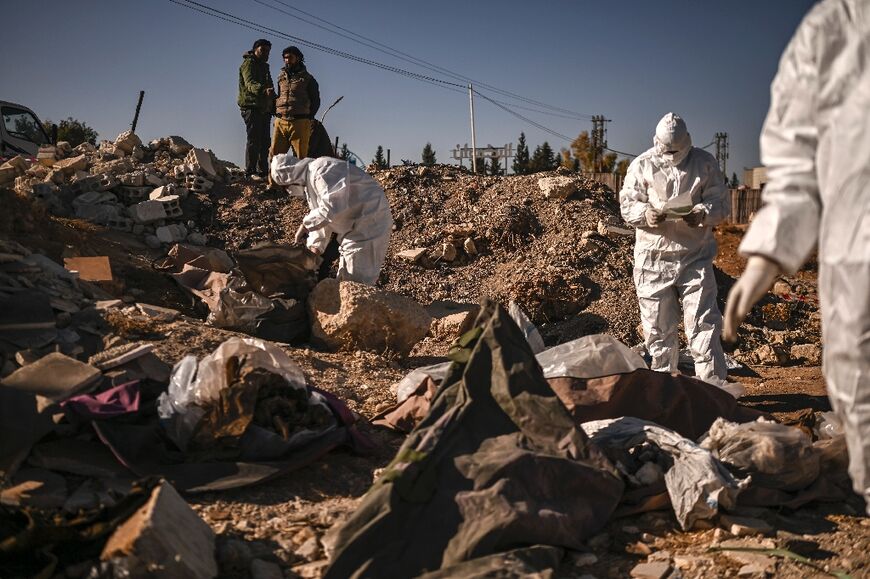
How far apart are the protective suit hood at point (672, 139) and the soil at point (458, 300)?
179 centimetres

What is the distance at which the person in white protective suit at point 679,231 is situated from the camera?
509 cm

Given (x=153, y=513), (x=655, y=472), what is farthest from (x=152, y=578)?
(x=655, y=472)

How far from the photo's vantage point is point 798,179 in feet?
5.82

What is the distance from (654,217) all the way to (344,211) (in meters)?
2.60

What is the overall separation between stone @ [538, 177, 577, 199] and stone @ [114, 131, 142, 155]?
639 centimetres

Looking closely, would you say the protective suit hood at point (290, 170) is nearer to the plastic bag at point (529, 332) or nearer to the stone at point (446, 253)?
the plastic bag at point (529, 332)

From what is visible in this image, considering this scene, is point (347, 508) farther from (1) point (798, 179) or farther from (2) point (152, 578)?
(1) point (798, 179)

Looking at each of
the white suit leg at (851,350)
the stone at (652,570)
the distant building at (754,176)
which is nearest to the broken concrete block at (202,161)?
the stone at (652,570)

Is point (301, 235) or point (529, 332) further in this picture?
point (301, 235)

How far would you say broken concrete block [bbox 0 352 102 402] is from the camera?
11.1 ft

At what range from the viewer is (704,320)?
516 centimetres

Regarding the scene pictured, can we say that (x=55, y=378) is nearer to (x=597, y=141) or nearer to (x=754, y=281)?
(x=754, y=281)

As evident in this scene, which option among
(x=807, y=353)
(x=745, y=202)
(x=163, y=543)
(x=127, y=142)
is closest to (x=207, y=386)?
(x=163, y=543)

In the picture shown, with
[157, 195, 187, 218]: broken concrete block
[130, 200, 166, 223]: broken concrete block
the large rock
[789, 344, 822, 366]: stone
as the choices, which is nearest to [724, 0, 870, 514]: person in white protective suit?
the large rock
